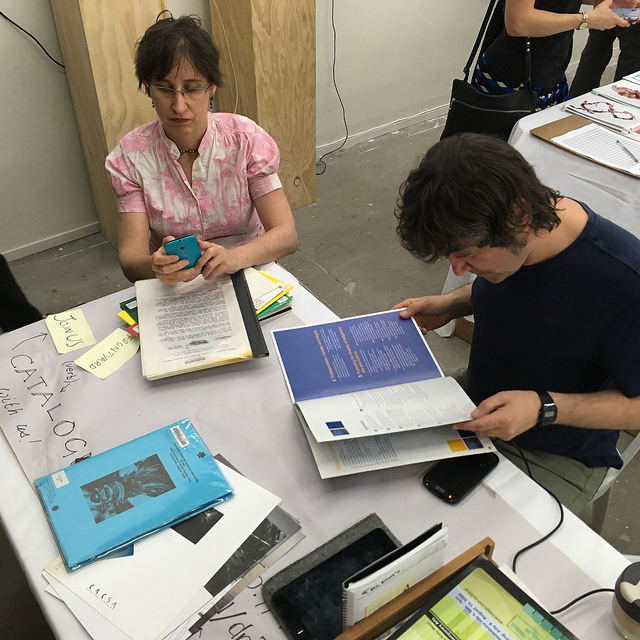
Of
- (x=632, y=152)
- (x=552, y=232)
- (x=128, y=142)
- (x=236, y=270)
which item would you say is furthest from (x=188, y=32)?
(x=632, y=152)

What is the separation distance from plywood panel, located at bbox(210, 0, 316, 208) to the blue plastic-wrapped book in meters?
1.95

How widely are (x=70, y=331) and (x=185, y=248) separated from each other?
30 cm

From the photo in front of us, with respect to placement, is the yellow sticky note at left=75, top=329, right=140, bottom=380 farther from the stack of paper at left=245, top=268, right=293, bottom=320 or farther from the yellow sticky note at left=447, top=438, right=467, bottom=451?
the yellow sticky note at left=447, top=438, right=467, bottom=451

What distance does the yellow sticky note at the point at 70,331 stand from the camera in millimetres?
1181

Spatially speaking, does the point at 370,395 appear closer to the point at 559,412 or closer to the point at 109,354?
the point at 559,412

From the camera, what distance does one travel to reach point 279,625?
766mm

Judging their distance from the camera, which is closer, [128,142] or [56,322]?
[56,322]

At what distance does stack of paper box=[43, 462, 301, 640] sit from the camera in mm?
768

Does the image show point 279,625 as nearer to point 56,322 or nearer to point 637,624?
point 637,624

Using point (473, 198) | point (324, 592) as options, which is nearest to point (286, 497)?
point (324, 592)

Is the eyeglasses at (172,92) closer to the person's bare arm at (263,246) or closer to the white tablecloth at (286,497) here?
the person's bare arm at (263,246)

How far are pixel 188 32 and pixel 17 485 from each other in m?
1.02

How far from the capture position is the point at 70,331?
121cm

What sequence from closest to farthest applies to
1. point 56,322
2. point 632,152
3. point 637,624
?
1. point 637,624
2. point 56,322
3. point 632,152
